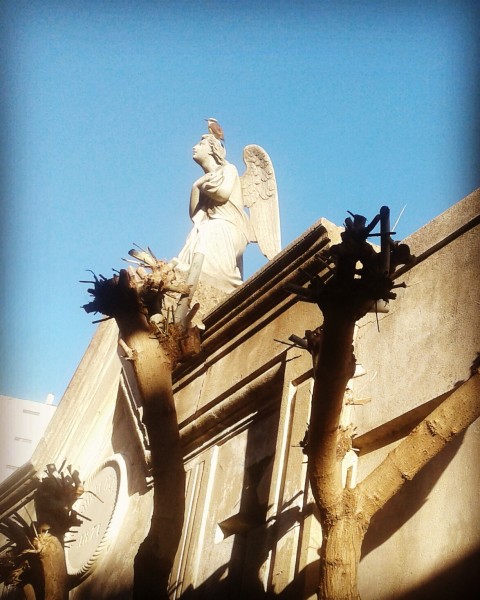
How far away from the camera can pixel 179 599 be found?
16.6ft

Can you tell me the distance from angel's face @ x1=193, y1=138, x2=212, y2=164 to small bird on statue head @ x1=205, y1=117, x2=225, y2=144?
1.01ft

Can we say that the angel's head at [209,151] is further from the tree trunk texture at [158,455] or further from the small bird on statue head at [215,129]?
the tree trunk texture at [158,455]

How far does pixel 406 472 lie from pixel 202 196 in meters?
5.60

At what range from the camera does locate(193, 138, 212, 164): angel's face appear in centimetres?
920

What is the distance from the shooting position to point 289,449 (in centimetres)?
470

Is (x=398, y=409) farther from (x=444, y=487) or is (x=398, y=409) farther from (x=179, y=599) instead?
(x=179, y=599)

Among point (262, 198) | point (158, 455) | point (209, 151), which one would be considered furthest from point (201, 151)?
point (158, 455)

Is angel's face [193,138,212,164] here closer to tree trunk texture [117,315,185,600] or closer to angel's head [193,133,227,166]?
angel's head [193,133,227,166]

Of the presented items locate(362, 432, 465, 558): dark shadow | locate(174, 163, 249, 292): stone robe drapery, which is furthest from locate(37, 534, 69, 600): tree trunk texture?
locate(174, 163, 249, 292): stone robe drapery

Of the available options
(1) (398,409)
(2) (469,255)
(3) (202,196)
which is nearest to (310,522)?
(1) (398,409)

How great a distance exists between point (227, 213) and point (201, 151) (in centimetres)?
111

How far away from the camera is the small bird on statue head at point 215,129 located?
9.78 metres

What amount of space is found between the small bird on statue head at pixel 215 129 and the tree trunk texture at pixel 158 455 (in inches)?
232

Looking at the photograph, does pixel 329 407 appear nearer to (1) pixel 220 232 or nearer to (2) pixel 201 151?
(1) pixel 220 232
